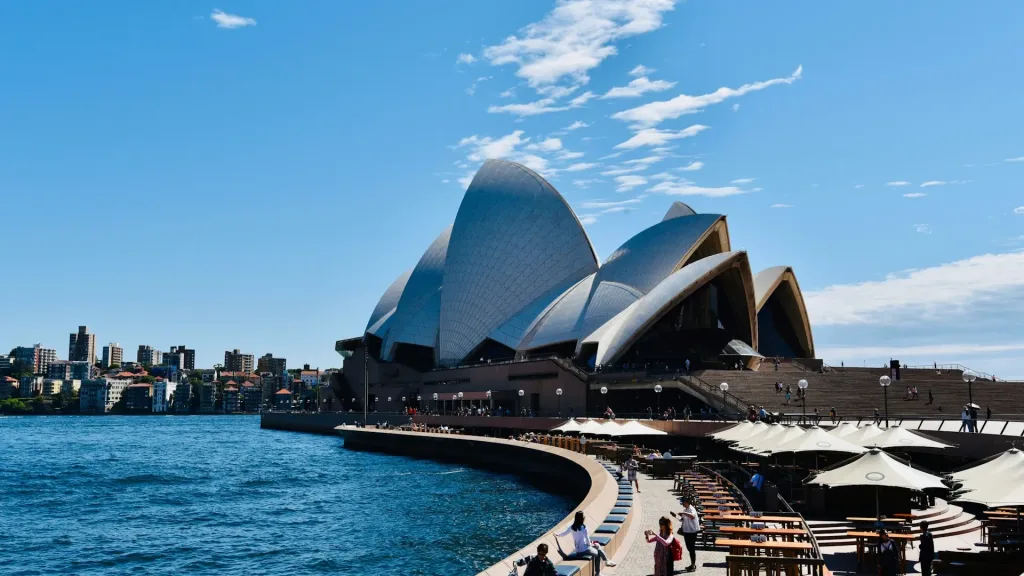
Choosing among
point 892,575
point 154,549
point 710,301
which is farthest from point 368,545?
point 710,301

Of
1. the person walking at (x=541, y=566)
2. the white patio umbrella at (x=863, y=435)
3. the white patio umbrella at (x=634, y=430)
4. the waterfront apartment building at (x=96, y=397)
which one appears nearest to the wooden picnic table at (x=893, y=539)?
the white patio umbrella at (x=863, y=435)

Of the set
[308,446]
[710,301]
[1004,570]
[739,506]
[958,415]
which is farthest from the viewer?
[308,446]

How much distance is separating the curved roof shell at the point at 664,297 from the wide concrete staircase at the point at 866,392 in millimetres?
5941

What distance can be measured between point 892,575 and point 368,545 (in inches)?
531

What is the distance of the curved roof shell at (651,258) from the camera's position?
180ft

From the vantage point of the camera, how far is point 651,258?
5600 cm

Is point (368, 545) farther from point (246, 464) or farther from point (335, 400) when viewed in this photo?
point (335, 400)

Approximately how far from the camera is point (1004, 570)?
1095 centimetres

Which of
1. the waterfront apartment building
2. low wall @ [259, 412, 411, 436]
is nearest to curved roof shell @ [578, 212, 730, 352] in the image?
low wall @ [259, 412, 411, 436]

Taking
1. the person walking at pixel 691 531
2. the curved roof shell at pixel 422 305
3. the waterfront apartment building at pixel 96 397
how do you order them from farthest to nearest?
1. the waterfront apartment building at pixel 96 397
2. the curved roof shell at pixel 422 305
3. the person walking at pixel 691 531

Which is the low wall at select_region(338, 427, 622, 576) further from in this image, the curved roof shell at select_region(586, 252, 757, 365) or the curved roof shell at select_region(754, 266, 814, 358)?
the curved roof shell at select_region(754, 266, 814, 358)

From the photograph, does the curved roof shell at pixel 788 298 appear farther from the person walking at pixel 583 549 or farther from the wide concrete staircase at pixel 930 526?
the person walking at pixel 583 549

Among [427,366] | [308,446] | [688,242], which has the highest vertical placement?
[688,242]

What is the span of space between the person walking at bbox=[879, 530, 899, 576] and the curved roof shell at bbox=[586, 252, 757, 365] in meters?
38.4
